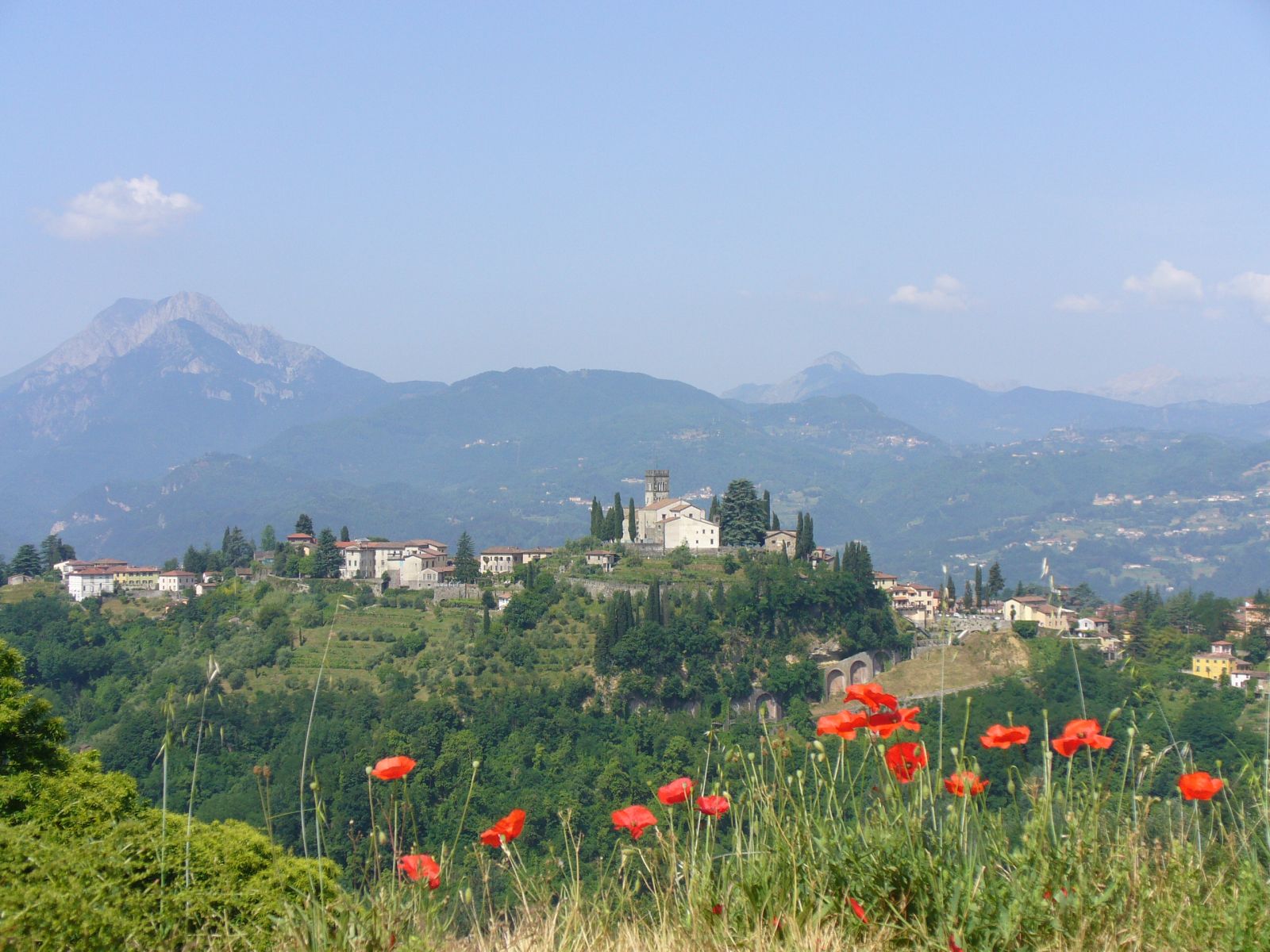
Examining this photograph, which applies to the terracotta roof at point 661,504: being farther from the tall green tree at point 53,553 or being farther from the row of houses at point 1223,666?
the tall green tree at point 53,553

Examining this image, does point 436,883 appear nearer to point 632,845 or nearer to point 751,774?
point 632,845

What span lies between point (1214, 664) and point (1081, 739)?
4596cm

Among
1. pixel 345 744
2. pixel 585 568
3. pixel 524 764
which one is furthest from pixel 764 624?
pixel 345 744

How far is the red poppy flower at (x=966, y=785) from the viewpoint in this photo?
12.3 ft

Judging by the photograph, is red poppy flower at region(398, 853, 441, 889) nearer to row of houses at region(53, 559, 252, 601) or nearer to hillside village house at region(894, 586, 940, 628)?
hillside village house at region(894, 586, 940, 628)

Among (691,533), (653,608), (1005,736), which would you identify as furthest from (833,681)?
(1005,736)

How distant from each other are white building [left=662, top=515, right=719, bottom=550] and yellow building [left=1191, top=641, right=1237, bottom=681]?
1970cm

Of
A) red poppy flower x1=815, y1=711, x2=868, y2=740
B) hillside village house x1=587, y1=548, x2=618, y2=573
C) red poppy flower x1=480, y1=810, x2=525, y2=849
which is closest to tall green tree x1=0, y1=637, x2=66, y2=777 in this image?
red poppy flower x1=480, y1=810, x2=525, y2=849

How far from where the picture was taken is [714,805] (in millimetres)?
3781

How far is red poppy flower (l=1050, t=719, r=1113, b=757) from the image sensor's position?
11.7 ft

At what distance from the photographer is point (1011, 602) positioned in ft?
180

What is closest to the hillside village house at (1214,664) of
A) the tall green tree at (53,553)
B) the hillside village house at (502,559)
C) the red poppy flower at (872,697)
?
the hillside village house at (502,559)

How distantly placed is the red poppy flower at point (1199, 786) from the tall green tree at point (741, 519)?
50717mm

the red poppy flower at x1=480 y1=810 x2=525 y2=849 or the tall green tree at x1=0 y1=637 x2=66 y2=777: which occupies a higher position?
the red poppy flower at x1=480 y1=810 x2=525 y2=849
